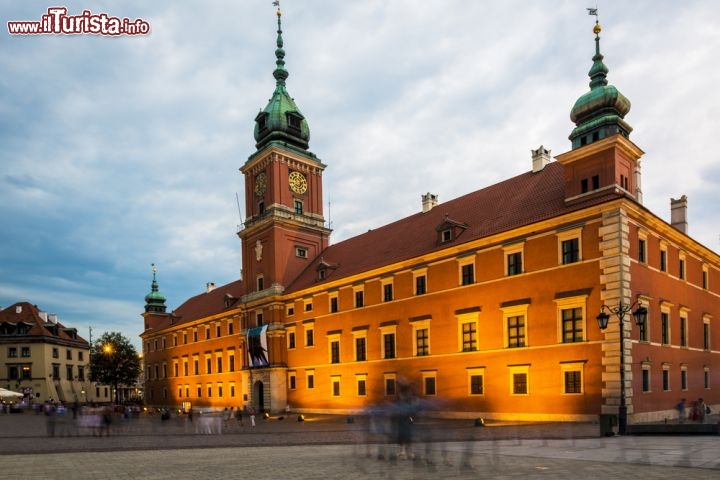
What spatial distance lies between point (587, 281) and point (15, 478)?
73.9 feet

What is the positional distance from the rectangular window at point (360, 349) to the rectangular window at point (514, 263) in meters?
12.8

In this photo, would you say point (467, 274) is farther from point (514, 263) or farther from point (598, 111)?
point (598, 111)

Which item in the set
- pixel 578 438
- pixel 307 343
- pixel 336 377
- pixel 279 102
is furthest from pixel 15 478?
pixel 279 102

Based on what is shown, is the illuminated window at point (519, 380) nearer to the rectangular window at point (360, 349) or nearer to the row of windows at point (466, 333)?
the row of windows at point (466, 333)

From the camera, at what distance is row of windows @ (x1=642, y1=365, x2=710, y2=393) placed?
2475 centimetres

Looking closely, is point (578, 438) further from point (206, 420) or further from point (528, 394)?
point (206, 420)

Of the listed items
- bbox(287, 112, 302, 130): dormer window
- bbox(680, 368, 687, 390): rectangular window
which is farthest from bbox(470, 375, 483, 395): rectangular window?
bbox(287, 112, 302, 130): dormer window

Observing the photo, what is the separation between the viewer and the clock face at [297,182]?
4897cm

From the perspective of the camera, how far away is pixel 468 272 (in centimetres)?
3086

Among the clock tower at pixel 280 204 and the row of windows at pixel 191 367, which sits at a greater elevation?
the clock tower at pixel 280 204

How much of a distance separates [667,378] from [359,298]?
764 inches

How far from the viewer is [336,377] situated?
3966 cm

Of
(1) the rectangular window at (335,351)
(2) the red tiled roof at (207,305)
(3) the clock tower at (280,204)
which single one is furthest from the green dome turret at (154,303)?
(1) the rectangular window at (335,351)

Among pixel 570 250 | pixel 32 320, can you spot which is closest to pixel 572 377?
pixel 570 250
